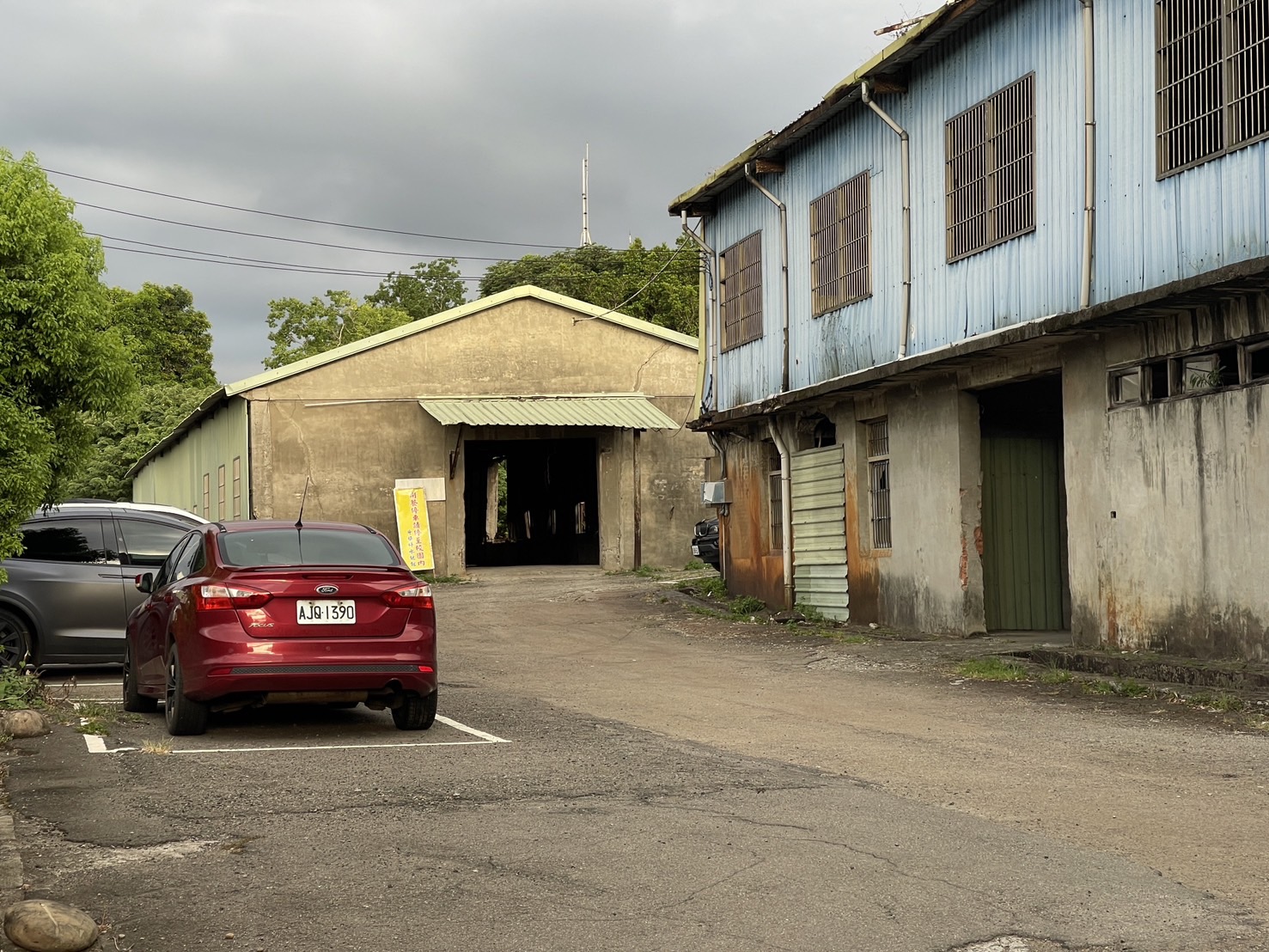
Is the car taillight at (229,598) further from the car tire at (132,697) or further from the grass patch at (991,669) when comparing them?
the grass patch at (991,669)

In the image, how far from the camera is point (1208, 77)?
12.5 m

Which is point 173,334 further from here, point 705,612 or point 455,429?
point 705,612

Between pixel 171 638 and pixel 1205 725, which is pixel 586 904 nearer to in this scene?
pixel 171 638

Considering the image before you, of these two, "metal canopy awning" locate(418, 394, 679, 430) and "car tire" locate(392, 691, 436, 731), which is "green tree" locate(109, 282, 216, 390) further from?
"car tire" locate(392, 691, 436, 731)

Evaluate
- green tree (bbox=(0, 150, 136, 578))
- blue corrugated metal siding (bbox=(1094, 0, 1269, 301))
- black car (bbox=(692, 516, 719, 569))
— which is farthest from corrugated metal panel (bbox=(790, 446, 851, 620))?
green tree (bbox=(0, 150, 136, 578))

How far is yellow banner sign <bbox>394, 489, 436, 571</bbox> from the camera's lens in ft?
104

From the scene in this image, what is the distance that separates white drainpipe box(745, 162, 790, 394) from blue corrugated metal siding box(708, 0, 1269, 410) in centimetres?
12

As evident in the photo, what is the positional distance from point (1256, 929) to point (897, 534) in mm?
13544

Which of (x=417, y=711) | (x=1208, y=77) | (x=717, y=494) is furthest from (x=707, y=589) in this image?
(x=417, y=711)

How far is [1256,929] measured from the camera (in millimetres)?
5172

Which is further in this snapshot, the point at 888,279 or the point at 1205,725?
the point at 888,279

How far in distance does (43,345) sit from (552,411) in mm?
21517

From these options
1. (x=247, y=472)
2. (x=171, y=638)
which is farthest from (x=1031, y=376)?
(x=247, y=472)

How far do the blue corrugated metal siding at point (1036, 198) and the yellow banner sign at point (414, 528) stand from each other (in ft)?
40.4
